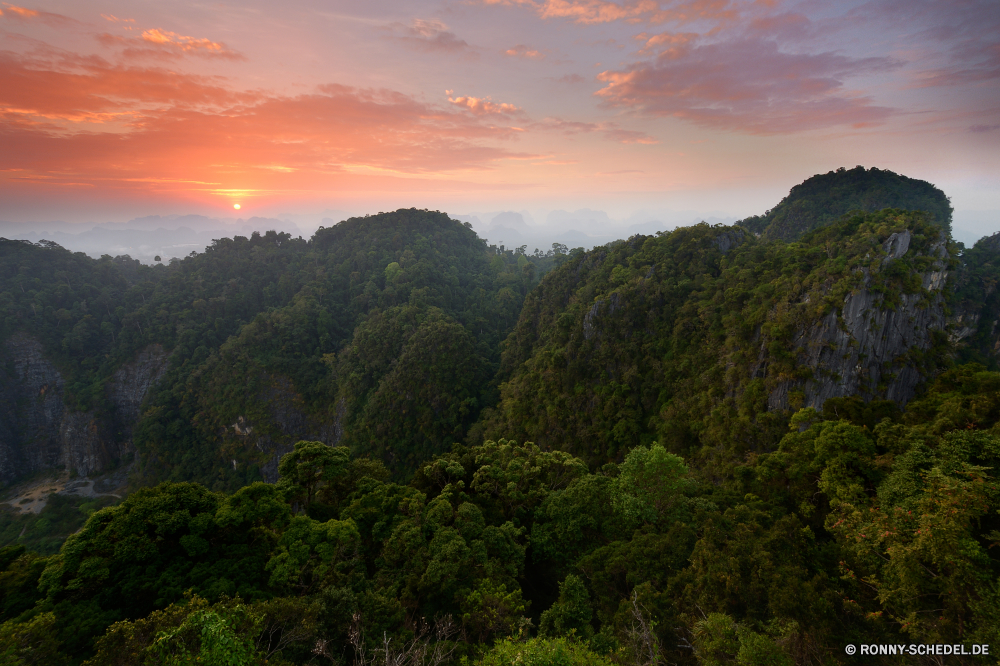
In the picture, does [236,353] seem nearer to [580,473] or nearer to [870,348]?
[580,473]

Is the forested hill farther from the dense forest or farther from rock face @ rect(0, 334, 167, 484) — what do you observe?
rock face @ rect(0, 334, 167, 484)

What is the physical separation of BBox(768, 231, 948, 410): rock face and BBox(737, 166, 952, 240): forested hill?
98.7ft

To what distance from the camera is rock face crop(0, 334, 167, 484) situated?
53750 mm

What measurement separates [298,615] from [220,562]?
13.0 feet

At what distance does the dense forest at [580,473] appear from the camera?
27.9 feet

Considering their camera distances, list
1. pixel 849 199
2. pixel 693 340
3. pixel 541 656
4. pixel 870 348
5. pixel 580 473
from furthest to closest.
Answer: pixel 849 199 < pixel 693 340 < pixel 870 348 < pixel 580 473 < pixel 541 656

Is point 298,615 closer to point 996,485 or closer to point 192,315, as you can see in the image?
point 996,485

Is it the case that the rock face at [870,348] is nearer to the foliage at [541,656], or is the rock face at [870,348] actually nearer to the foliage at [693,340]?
the foliage at [693,340]

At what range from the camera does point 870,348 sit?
69.4 ft

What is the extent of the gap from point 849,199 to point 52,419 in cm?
11588

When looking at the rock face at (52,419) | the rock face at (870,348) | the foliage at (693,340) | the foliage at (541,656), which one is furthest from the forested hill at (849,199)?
the rock face at (52,419)

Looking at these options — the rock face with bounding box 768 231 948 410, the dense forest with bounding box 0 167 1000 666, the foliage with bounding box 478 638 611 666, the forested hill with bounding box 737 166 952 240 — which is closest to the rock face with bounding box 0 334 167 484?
the dense forest with bounding box 0 167 1000 666

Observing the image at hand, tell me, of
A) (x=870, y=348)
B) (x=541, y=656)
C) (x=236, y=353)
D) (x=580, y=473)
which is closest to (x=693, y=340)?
(x=870, y=348)

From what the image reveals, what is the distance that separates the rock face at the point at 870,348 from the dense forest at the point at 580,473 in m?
0.16
